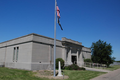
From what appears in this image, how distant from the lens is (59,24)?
14.6 m

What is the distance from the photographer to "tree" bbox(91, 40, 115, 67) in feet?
112

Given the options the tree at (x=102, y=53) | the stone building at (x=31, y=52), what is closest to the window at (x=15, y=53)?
the stone building at (x=31, y=52)

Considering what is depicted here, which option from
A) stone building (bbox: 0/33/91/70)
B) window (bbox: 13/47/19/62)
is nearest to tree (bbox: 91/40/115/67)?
stone building (bbox: 0/33/91/70)

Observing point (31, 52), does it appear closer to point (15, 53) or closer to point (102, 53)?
point (15, 53)

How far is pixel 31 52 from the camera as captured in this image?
18.8 m

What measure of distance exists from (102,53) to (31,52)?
23.9 meters

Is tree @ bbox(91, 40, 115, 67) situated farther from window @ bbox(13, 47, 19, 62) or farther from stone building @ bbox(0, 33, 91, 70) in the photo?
window @ bbox(13, 47, 19, 62)

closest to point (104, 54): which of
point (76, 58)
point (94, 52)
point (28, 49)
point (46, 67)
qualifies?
point (94, 52)

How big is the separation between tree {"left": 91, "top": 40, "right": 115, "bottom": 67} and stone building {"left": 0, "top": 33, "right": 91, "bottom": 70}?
42.8 feet

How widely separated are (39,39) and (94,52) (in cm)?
2321

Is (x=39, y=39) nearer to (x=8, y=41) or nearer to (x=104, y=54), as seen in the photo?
(x=8, y=41)

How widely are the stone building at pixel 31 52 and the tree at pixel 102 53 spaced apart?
42.8ft

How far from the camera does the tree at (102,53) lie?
34.0 m

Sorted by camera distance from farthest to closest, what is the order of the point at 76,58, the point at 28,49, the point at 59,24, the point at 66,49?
1. the point at 76,58
2. the point at 66,49
3. the point at 28,49
4. the point at 59,24
